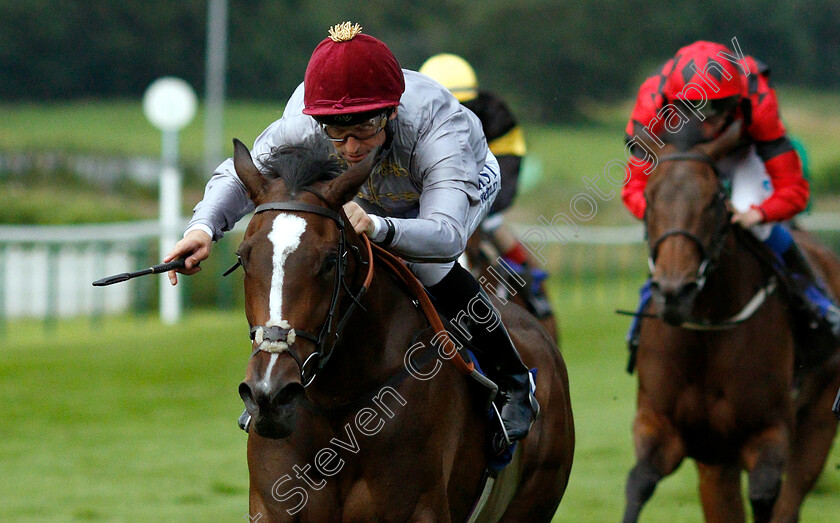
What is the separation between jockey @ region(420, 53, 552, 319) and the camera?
6371mm

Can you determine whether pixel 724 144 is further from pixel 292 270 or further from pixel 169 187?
pixel 169 187

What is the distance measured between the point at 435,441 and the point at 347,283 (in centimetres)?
53

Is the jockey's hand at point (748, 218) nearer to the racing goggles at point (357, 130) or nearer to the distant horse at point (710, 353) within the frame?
the distant horse at point (710, 353)

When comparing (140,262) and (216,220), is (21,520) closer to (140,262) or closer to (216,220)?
(216,220)

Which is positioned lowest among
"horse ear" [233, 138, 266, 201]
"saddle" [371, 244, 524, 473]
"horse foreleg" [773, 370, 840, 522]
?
"horse foreleg" [773, 370, 840, 522]

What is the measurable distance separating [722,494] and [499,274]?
181 centimetres

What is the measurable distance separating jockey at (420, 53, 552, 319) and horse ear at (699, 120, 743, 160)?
1661mm

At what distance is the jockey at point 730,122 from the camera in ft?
15.8

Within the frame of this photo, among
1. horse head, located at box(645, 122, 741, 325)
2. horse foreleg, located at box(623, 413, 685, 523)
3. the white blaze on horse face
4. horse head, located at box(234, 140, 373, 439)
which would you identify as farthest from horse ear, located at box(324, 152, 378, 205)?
horse foreleg, located at box(623, 413, 685, 523)

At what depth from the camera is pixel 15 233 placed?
12.9 metres

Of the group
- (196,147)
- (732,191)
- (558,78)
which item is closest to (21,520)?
(732,191)

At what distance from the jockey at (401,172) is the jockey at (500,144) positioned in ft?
9.12

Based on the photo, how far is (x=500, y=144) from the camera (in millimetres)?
6430

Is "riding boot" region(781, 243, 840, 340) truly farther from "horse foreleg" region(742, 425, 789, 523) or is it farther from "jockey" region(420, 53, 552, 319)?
"jockey" region(420, 53, 552, 319)
